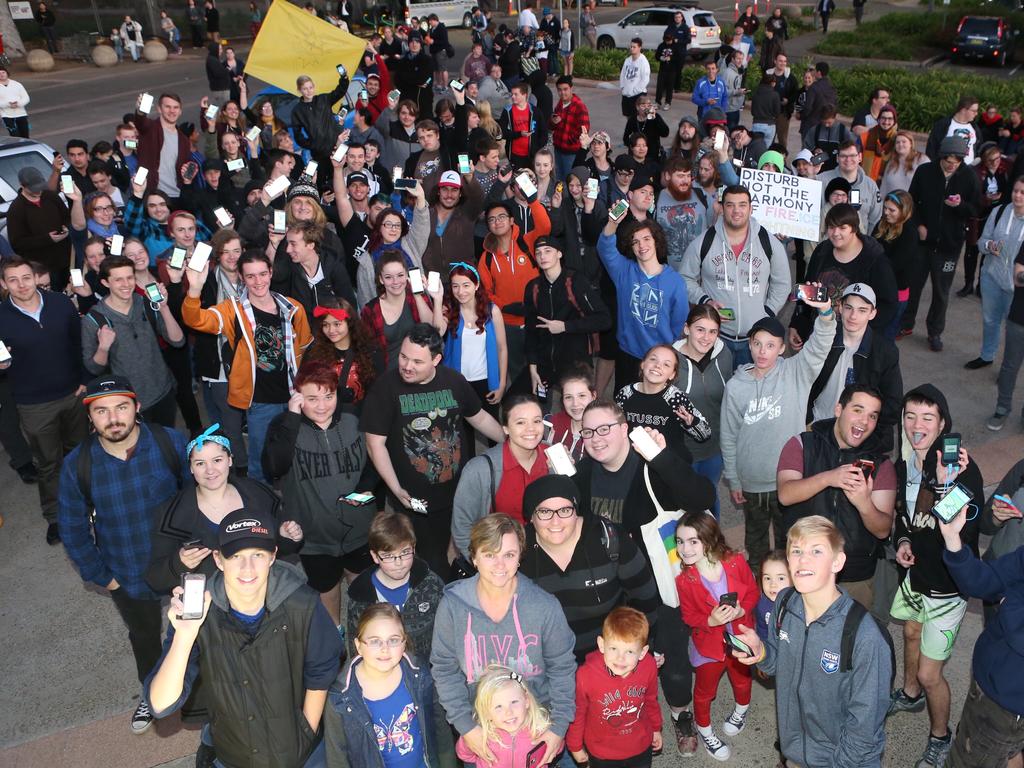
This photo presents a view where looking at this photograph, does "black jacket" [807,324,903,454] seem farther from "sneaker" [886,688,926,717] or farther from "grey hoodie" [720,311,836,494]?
"sneaker" [886,688,926,717]

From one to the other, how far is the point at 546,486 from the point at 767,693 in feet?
7.45

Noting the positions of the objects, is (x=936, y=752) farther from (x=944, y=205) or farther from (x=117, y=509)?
(x=944, y=205)

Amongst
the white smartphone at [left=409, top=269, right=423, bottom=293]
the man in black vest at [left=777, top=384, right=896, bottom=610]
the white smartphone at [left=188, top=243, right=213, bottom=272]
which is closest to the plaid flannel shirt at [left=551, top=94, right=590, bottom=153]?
the white smartphone at [left=409, top=269, right=423, bottom=293]

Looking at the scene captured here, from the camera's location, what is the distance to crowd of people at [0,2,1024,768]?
12.8ft

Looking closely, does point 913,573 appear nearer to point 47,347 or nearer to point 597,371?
point 597,371

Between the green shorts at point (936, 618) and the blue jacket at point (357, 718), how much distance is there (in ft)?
8.27

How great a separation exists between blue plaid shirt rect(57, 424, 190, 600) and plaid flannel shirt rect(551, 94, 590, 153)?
8845 mm

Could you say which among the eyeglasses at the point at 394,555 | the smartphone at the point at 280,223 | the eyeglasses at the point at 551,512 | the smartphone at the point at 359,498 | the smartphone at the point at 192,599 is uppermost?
the smartphone at the point at 280,223

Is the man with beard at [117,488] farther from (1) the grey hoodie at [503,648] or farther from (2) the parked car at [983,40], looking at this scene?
(2) the parked car at [983,40]

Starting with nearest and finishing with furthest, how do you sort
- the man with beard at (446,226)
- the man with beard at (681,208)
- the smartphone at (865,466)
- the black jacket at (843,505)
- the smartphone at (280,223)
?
1. the smartphone at (865,466)
2. the black jacket at (843,505)
3. the smartphone at (280,223)
4. the man with beard at (446,226)
5. the man with beard at (681,208)

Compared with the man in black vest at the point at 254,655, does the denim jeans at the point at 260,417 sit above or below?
below

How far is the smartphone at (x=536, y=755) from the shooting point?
397 cm

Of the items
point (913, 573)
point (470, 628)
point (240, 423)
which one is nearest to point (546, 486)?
point (470, 628)

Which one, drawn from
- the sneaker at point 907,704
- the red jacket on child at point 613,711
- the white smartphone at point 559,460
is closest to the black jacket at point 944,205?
the sneaker at point 907,704
